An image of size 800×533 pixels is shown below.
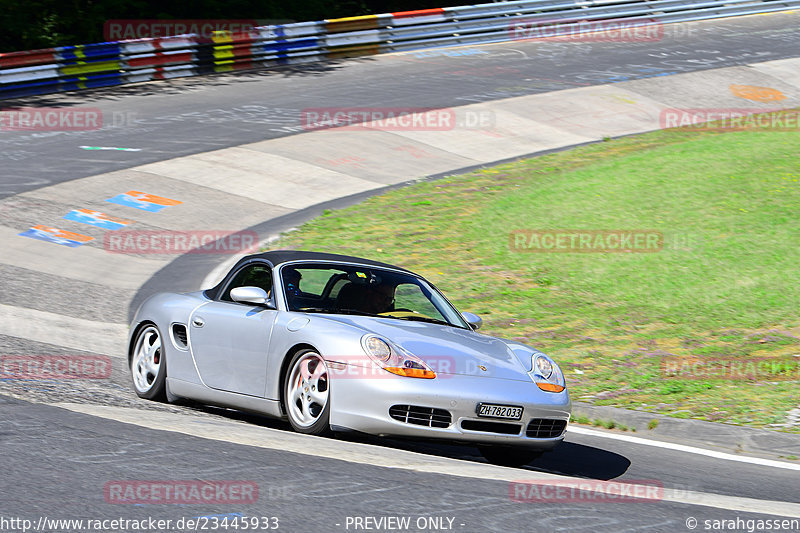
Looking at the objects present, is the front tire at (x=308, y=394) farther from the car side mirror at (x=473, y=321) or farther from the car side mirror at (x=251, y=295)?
the car side mirror at (x=473, y=321)

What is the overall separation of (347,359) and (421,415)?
1.98ft

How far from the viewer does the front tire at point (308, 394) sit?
672 cm

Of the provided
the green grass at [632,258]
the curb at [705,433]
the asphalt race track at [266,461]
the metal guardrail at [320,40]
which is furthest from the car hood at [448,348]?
the metal guardrail at [320,40]

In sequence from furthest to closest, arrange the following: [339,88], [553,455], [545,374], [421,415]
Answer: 1. [339,88]
2. [553,455]
3. [545,374]
4. [421,415]

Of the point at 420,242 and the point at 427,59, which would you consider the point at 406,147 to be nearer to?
the point at 420,242

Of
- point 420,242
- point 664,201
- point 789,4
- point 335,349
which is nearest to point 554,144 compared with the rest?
point 664,201

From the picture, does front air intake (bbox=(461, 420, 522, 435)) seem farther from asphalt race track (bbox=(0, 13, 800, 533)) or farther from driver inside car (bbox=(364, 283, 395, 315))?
driver inside car (bbox=(364, 283, 395, 315))

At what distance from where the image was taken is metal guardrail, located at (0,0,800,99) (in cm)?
2292

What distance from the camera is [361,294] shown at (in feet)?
25.2

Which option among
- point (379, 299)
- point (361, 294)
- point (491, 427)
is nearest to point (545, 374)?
point (491, 427)

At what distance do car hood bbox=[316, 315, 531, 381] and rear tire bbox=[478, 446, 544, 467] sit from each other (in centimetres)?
50

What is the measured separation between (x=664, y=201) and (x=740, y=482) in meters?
8.98

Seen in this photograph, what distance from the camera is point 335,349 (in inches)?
264

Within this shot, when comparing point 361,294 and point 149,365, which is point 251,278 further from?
point 149,365
